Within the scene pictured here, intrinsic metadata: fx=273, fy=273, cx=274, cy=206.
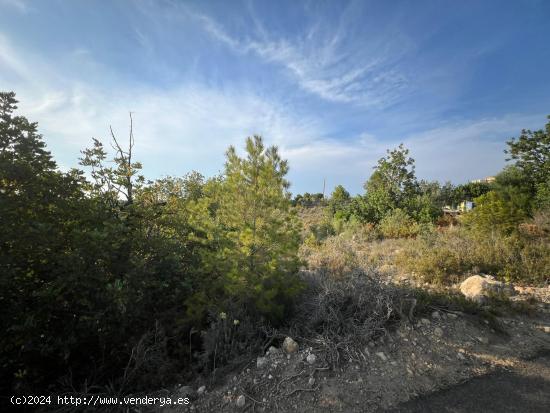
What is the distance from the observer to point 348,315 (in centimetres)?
384

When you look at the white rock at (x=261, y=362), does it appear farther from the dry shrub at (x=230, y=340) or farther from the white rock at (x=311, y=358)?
the white rock at (x=311, y=358)

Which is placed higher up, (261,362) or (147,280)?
(147,280)

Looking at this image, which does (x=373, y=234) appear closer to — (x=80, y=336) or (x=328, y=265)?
(x=328, y=265)

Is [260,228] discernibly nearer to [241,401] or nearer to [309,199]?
[241,401]

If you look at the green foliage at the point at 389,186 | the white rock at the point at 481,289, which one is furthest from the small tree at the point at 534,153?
the white rock at the point at 481,289

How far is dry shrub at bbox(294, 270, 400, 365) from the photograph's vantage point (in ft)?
11.0

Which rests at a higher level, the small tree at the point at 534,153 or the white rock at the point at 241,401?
the small tree at the point at 534,153

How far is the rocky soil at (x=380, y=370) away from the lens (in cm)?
275

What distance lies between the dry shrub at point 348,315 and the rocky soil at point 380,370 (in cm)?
13

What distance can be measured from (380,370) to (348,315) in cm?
86

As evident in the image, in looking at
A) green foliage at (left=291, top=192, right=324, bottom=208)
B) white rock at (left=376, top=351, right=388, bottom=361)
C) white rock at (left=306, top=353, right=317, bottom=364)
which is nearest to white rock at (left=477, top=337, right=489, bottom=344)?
white rock at (left=376, top=351, right=388, bottom=361)

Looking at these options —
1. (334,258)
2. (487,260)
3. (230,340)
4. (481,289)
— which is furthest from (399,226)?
(230,340)

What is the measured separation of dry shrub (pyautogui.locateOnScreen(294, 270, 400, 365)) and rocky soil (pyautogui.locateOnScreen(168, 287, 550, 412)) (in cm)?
13

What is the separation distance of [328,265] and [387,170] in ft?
37.2
